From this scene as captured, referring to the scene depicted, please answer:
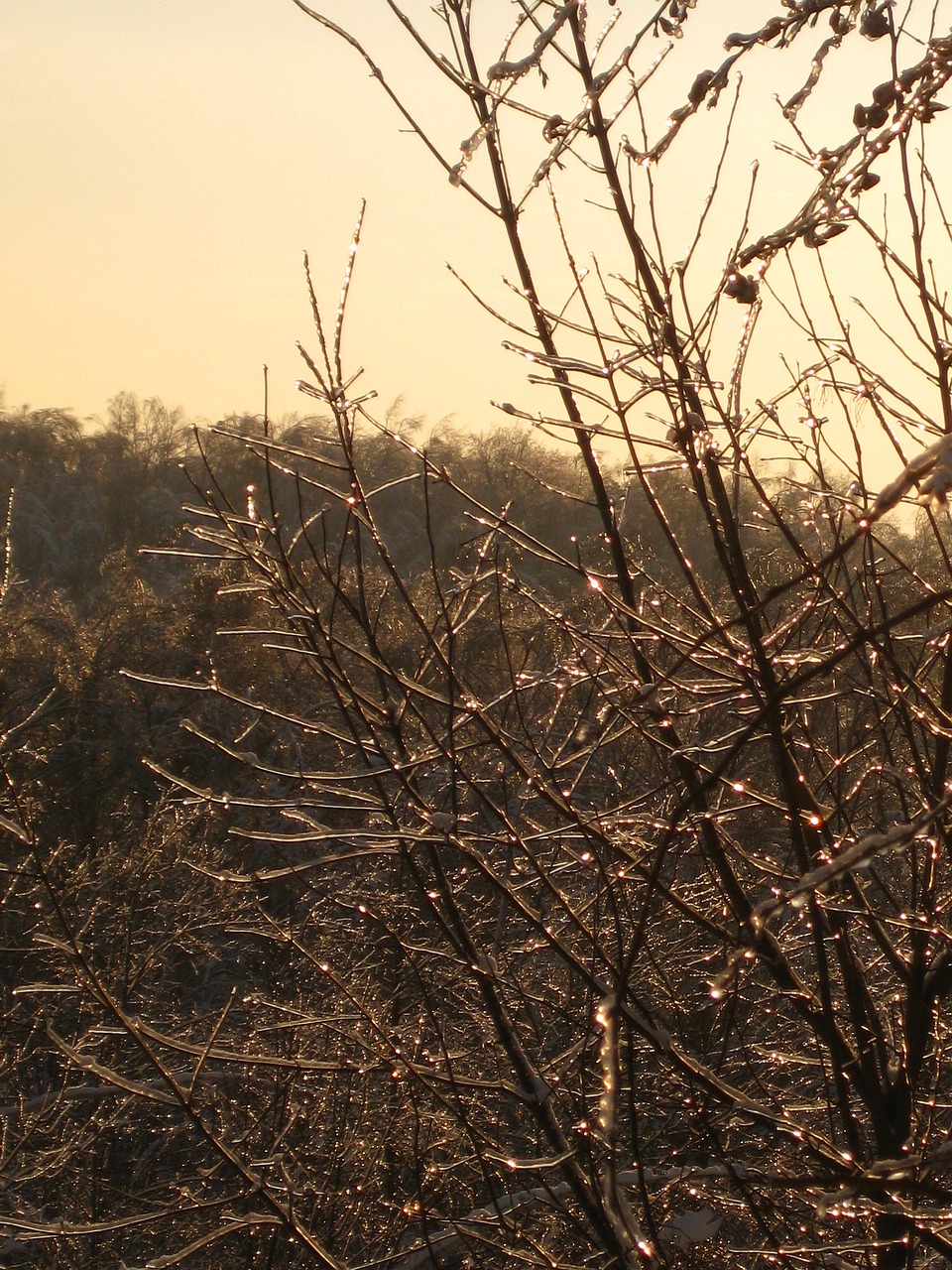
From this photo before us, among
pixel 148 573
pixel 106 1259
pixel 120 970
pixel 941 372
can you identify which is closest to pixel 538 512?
pixel 148 573

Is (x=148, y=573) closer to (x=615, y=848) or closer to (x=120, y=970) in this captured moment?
(x=120, y=970)

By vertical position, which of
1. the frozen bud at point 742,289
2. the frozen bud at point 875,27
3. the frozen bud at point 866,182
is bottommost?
the frozen bud at point 742,289

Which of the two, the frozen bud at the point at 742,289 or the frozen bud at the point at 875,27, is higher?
the frozen bud at the point at 875,27

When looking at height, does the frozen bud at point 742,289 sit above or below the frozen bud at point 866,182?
below

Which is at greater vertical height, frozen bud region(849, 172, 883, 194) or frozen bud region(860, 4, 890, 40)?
frozen bud region(860, 4, 890, 40)

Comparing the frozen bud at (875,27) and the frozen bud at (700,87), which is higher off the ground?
the frozen bud at (875,27)

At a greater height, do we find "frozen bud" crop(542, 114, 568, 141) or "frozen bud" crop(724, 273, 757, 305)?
"frozen bud" crop(542, 114, 568, 141)

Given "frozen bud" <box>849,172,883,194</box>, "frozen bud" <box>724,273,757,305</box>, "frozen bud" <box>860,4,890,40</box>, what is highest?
"frozen bud" <box>860,4,890,40</box>

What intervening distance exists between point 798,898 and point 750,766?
7936mm

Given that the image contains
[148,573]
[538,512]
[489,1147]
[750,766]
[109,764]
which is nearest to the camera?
[489,1147]

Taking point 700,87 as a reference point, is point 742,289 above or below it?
below

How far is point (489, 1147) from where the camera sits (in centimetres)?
257

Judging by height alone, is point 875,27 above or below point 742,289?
above

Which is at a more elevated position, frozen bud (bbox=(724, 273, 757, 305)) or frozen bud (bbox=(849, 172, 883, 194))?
frozen bud (bbox=(849, 172, 883, 194))
